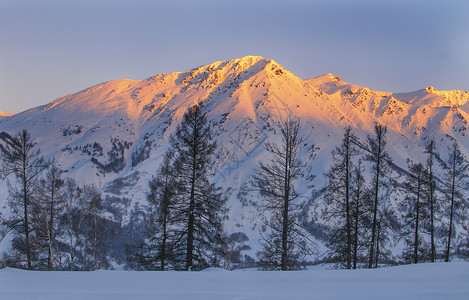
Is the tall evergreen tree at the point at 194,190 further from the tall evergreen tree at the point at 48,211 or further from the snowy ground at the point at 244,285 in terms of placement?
the tall evergreen tree at the point at 48,211

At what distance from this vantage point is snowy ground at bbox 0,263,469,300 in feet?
19.2

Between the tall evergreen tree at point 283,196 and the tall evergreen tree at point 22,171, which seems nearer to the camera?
the tall evergreen tree at point 283,196

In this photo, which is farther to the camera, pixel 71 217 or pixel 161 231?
pixel 71 217

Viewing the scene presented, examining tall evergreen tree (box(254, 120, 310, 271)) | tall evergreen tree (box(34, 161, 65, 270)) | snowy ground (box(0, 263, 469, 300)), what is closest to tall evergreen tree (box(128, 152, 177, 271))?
tall evergreen tree (box(254, 120, 310, 271))

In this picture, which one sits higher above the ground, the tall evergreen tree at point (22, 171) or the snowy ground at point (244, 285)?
the tall evergreen tree at point (22, 171)

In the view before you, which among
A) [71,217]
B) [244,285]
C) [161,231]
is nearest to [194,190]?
[161,231]

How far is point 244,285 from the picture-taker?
6555 millimetres

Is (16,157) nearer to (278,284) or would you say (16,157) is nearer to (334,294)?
(278,284)

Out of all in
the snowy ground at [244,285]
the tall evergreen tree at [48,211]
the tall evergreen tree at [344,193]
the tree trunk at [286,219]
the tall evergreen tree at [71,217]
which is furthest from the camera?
the tall evergreen tree at [71,217]

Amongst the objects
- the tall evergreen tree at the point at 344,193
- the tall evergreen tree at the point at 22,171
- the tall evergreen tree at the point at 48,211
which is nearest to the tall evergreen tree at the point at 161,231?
the tall evergreen tree at the point at 48,211

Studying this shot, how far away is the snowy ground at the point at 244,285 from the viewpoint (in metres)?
5.86

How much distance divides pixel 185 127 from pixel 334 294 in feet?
31.5

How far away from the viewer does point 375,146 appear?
18.1 meters

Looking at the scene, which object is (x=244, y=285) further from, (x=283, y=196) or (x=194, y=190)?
(x=283, y=196)
